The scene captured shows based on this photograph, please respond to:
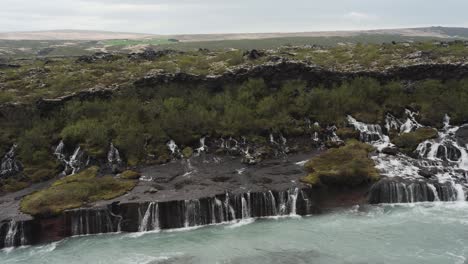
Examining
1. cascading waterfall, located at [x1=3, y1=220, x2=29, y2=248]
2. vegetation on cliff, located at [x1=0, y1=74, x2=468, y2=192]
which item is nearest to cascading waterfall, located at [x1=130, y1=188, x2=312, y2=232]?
cascading waterfall, located at [x1=3, y1=220, x2=29, y2=248]

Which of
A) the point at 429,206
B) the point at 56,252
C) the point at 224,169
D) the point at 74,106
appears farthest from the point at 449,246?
the point at 74,106

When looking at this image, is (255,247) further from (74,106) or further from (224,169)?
(74,106)

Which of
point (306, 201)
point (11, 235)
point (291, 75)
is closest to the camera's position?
point (11, 235)

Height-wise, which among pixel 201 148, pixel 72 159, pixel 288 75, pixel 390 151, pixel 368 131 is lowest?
pixel 72 159

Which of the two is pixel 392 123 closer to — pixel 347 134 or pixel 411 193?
pixel 347 134

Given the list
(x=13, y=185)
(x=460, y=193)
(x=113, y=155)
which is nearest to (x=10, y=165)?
(x=13, y=185)
